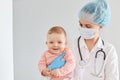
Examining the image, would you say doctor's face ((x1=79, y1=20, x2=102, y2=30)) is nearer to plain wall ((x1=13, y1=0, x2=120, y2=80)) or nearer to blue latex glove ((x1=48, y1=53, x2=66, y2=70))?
blue latex glove ((x1=48, y1=53, x2=66, y2=70))

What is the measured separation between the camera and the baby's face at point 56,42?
1337 millimetres

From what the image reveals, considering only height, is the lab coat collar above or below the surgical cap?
below

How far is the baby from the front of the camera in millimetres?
1326

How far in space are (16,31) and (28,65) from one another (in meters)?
0.32

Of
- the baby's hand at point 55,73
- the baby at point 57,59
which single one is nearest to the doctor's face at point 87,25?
the baby at point 57,59

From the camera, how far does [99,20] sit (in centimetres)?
129

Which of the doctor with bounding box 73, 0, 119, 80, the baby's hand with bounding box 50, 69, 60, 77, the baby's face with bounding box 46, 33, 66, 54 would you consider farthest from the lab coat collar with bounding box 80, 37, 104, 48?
the baby's hand with bounding box 50, 69, 60, 77
